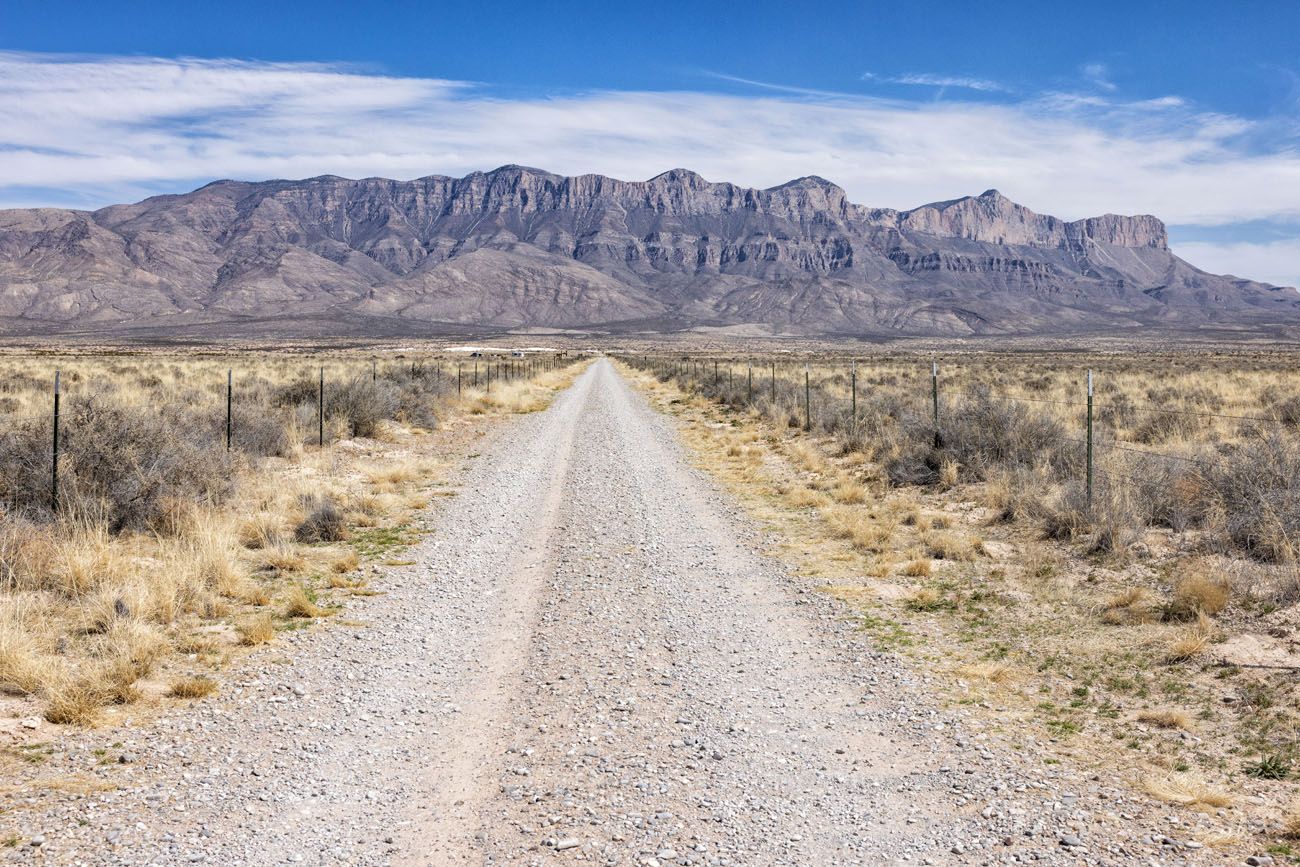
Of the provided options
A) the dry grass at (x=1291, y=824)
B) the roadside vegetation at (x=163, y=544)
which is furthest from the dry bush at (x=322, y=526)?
the dry grass at (x=1291, y=824)

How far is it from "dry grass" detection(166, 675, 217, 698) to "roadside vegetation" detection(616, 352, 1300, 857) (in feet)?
17.3

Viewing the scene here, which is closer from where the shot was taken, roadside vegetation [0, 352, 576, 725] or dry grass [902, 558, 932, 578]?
roadside vegetation [0, 352, 576, 725]

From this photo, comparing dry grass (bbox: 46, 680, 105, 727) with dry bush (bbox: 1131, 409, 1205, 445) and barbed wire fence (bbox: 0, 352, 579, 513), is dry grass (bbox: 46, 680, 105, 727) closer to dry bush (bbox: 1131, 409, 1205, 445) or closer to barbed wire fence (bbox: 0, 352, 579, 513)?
barbed wire fence (bbox: 0, 352, 579, 513)

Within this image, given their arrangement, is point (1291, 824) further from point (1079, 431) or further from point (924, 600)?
point (1079, 431)

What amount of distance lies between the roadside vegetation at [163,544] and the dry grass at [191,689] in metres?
0.01

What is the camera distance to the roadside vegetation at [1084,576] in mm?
5727

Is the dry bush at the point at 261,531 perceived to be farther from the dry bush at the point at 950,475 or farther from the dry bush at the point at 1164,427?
the dry bush at the point at 1164,427

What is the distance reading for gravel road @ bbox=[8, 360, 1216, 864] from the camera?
4469 mm

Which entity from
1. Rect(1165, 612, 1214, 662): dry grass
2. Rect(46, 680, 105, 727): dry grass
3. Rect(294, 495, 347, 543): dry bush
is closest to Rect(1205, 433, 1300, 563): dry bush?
Rect(1165, 612, 1214, 662): dry grass

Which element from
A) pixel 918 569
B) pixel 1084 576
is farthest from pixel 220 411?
pixel 1084 576

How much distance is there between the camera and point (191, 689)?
20.5 ft

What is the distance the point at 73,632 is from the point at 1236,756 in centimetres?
854

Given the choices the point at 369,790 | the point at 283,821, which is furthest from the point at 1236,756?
the point at 283,821

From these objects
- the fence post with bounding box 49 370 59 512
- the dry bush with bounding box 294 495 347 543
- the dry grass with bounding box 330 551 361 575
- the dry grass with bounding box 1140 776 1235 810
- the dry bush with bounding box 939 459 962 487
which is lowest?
the dry grass with bounding box 1140 776 1235 810
